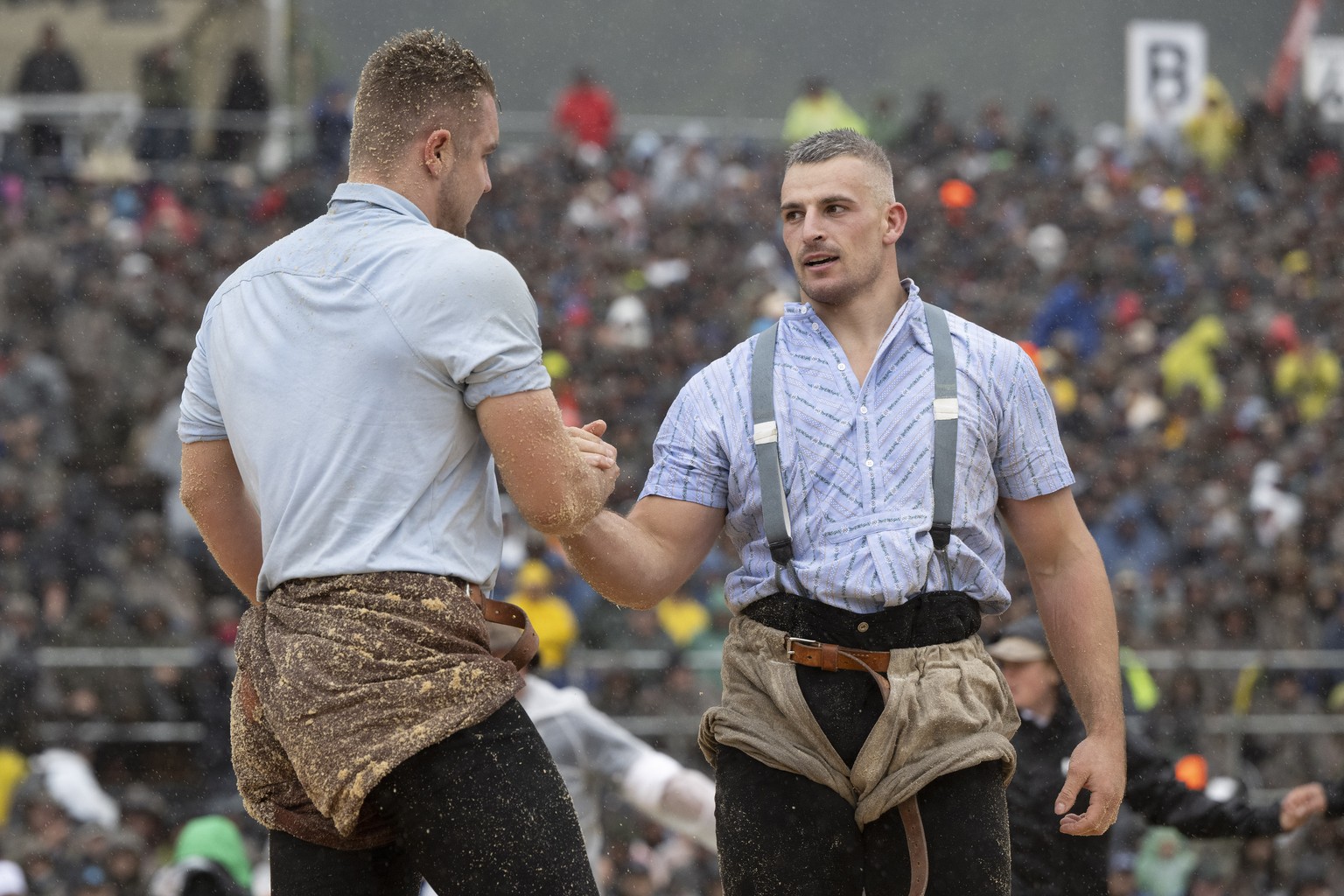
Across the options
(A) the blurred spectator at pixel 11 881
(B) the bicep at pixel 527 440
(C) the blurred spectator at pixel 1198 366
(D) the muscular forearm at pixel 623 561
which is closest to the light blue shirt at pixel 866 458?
(D) the muscular forearm at pixel 623 561

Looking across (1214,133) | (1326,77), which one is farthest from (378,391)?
(1326,77)

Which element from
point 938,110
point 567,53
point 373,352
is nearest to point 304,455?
point 373,352

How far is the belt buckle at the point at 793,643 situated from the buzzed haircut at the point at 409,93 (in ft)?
3.95

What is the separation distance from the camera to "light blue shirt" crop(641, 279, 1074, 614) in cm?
357

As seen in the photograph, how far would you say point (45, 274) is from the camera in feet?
48.4

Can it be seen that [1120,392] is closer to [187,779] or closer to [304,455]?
[187,779]

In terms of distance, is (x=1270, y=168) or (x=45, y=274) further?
(x=1270, y=168)

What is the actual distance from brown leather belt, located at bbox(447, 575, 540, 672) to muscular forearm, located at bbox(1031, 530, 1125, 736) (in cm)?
119

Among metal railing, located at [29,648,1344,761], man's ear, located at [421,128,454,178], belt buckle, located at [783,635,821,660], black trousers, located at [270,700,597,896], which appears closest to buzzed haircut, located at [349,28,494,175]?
man's ear, located at [421,128,454,178]

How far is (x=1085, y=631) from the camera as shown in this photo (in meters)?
3.75

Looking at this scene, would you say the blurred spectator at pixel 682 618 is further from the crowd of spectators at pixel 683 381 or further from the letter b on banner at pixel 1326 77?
the letter b on banner at pixel 1326 77

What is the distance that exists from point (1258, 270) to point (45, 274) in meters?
12.1

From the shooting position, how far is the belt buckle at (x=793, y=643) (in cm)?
357

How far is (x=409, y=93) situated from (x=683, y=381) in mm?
11669
